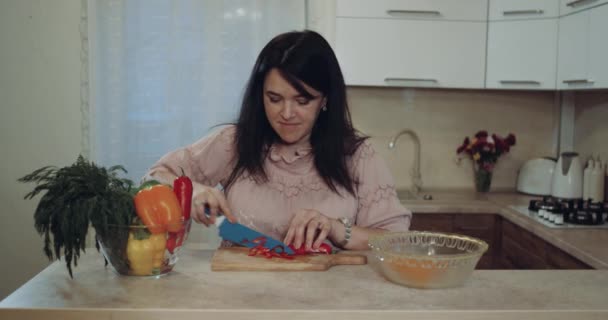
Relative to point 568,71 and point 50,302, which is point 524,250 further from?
point 50,302

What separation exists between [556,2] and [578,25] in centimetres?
22

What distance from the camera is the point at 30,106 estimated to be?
308 centimetres

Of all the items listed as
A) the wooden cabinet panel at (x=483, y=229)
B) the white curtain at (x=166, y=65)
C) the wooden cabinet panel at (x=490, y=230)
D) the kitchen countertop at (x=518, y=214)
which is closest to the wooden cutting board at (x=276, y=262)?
the kitchen countertop at (x=518, y=214)

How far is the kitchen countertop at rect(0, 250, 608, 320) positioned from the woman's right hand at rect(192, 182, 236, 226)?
14 centimetres

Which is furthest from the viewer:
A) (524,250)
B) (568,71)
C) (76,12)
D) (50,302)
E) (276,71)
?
(76,12)

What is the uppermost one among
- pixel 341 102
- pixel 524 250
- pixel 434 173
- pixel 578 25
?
pixel 578 25

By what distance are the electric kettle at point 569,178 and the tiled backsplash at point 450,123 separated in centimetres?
36

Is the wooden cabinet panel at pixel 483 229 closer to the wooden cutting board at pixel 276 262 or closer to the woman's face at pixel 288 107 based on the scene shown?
the woman's face at pixel 288 107

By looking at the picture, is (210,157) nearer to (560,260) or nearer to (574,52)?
(560,260)

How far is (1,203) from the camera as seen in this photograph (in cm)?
311

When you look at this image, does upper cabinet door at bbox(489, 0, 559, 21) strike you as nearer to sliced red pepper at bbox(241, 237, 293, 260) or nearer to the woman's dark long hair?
the woman's dark long hair

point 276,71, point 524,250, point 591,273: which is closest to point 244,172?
point 276,71

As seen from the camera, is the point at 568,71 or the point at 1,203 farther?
the point at 1,203

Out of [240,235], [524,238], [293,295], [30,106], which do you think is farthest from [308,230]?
[30,106]
